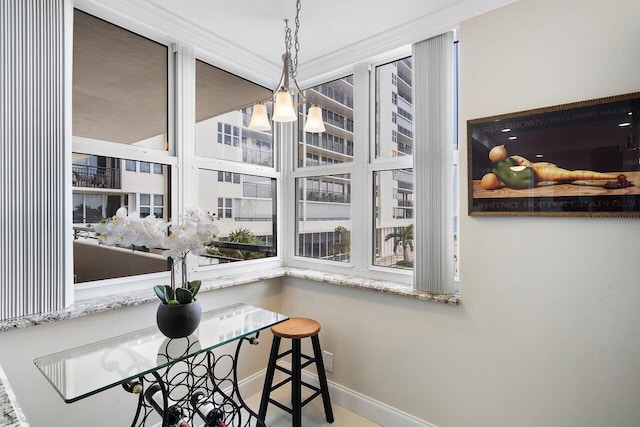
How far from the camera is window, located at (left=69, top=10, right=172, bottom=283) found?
1.85 meters

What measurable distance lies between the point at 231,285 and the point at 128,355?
95 cm

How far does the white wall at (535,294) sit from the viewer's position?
151 cm

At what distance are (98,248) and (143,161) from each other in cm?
58

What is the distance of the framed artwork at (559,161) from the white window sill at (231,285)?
0.65 m

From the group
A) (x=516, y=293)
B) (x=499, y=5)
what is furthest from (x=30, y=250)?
(x=499, y=5)

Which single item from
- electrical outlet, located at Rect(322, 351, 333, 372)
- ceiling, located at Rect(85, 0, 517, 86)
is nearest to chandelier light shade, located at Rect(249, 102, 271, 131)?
ceiling, located at Rect(85, 0, 517, 86)

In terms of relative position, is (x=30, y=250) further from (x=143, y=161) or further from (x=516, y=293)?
(x=516, y=293)

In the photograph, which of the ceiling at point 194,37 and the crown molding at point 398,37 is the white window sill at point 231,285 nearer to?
the ceiling at point 194,37

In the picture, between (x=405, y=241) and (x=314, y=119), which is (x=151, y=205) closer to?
(x=314, y=119)

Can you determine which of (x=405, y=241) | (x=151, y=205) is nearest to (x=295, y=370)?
(x=405, y=241)

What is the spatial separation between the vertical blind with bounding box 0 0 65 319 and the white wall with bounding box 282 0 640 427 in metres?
1.96

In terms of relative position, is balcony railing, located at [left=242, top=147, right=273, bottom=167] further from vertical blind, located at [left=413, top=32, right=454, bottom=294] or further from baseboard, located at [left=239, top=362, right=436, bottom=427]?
baseboard, located at [left=239, top=362, right=436, bottom=427]

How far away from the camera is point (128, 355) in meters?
1.43

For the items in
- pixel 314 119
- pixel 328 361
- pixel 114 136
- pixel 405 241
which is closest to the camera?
pixel 314 119
